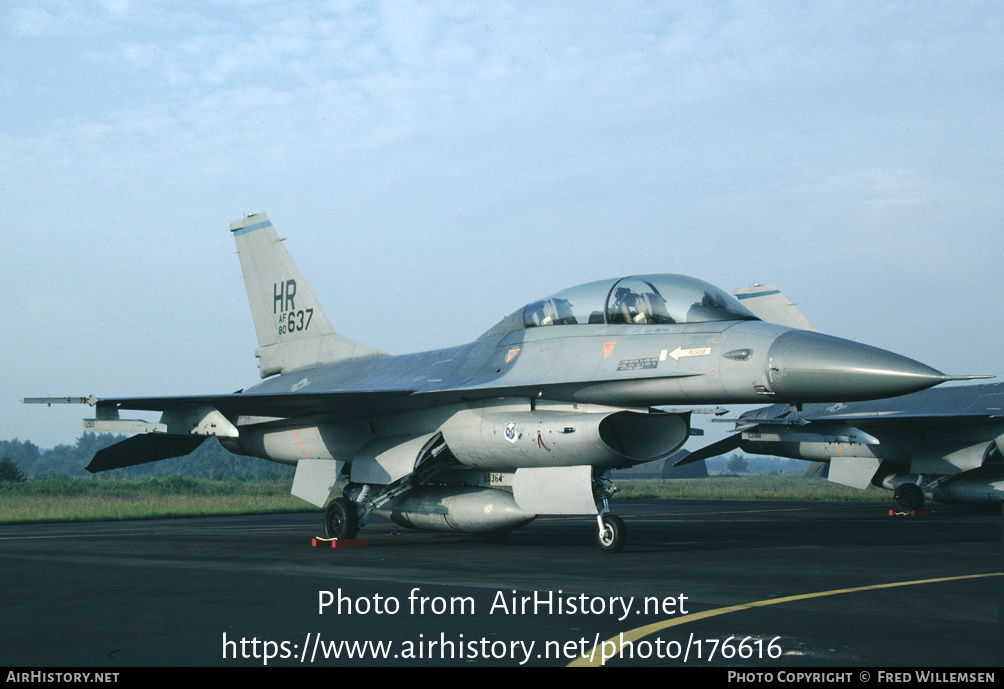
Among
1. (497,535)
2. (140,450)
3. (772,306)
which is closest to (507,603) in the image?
(497,535)

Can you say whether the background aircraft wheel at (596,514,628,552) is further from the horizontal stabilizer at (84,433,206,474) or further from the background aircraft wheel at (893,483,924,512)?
the background aircraft wheel at (893,483,924,512)

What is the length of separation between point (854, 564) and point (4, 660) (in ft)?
27.5

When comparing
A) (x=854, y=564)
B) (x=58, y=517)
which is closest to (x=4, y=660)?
(x=854, y=564)

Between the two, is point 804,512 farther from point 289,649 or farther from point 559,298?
point 289,649

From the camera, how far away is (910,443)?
876 inches

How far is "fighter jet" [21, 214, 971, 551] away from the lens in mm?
10641

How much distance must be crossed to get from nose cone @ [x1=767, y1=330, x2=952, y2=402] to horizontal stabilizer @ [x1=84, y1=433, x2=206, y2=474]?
9179mm

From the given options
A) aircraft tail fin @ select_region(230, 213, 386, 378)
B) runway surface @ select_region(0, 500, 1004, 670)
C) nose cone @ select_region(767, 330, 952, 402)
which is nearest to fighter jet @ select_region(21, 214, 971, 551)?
nose cone @ select_region(767, 330, 952, 402)

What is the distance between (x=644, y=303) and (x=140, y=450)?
881cm

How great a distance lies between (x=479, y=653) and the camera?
17.6ft

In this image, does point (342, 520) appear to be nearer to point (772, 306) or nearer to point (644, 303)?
point (644, 303)

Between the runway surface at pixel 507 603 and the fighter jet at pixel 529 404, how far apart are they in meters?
0.81

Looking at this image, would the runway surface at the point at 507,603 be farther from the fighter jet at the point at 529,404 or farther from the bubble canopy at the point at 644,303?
the bubble canopy at the point at 644,303

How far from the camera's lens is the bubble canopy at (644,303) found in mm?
11461
